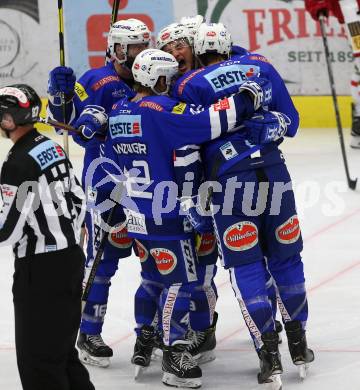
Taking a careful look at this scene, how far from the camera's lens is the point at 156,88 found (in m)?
5.23

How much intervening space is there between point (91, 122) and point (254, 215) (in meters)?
0.90

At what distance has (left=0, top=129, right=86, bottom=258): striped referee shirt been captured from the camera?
439cm

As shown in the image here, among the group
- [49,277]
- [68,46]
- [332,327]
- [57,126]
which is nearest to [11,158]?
[49,277]

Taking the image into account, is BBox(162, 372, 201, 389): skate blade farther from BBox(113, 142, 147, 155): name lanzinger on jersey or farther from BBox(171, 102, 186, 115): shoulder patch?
BBox(171, 102, 186, 115): shoulder patch

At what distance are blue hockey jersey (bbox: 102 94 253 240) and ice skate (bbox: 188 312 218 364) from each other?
2.22 feet

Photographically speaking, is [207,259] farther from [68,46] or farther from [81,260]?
[68,46]

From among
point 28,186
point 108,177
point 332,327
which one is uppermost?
point 28,186

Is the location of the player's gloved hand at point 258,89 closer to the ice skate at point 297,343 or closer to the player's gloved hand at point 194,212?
the player's gloved hand at point 194,212

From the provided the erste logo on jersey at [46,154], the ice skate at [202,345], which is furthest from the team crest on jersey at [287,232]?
the erste logo on jersey at [46,154]

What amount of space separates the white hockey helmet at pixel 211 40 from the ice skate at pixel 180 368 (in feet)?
4.40

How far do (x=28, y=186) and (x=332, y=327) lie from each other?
89.4 inches

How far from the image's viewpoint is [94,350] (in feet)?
18.6

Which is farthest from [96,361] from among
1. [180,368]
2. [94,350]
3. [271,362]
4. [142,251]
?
[271,362]

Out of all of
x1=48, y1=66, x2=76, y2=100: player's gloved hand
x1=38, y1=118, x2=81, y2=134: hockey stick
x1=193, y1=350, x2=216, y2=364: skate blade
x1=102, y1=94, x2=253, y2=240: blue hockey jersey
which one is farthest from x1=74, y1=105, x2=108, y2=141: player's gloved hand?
x1=193, y1=350, x2=216, y2=364: skate blade
